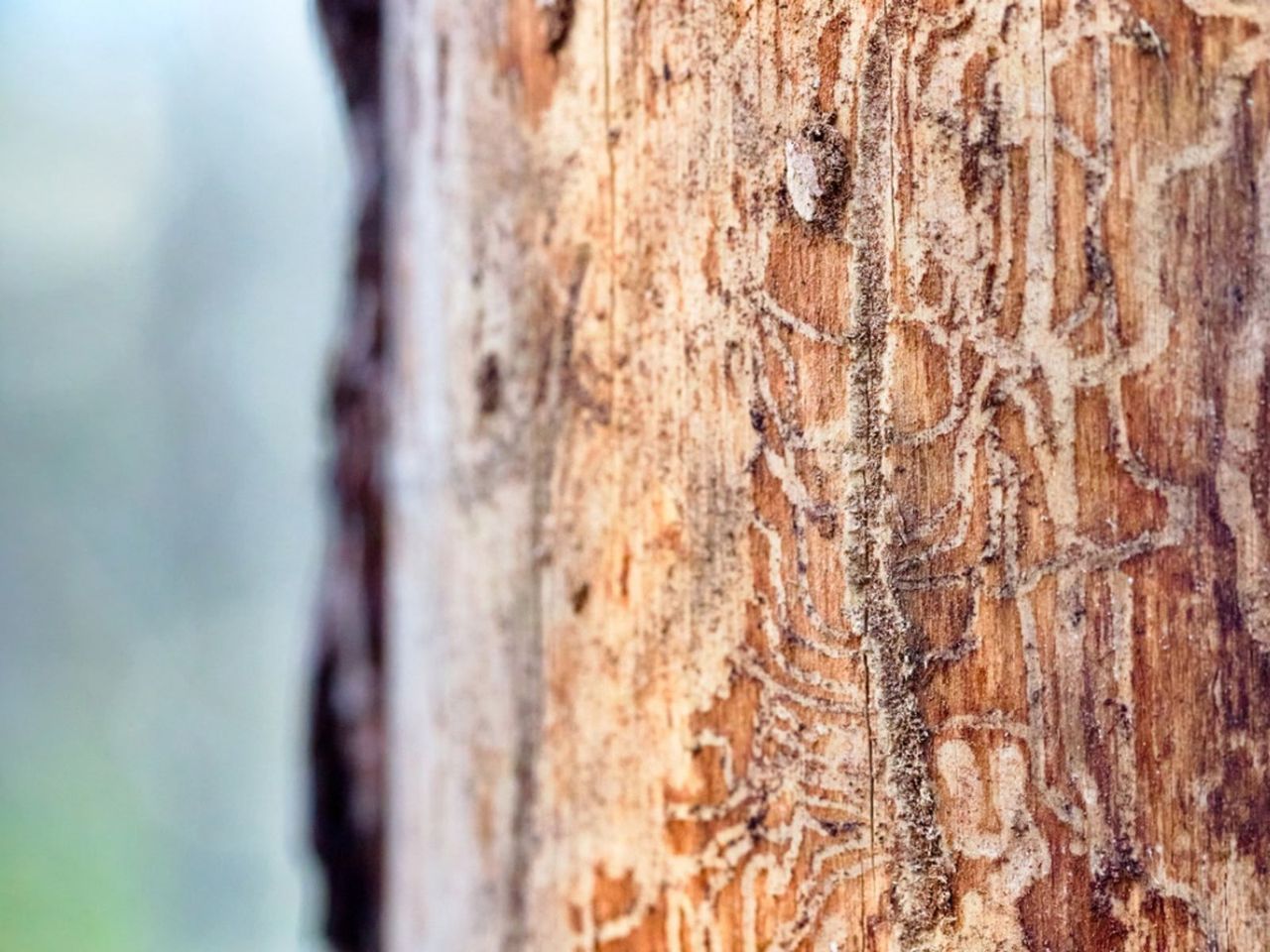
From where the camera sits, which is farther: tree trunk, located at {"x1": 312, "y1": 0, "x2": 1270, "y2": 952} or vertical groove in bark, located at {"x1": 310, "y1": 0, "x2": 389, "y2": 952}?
vertical groove in bark, located at {"x1": 310, "y1": 0, "x2": 389, "y2": 952}

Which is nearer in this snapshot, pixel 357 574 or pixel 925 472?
pixel 925 472

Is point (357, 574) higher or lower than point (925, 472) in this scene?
lower

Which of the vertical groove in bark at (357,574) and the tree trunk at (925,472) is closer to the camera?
the tree trunk at (925,472)

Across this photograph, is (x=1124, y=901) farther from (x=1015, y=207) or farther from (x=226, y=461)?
(x=226, y=461)
